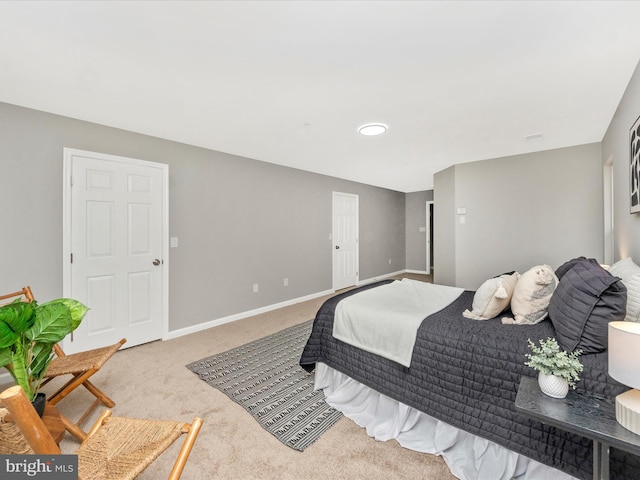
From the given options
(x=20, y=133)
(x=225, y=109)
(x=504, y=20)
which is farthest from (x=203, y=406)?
(x=504, y=20)

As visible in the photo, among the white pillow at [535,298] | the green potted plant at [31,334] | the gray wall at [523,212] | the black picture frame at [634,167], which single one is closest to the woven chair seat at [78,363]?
the green potted plant at [31,334]

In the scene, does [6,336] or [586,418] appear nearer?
[586,418]

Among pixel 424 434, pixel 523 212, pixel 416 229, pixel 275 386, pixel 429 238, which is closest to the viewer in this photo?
pixel 424 434

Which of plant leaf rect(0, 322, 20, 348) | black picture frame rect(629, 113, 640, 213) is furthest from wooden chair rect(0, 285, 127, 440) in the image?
black picture frame rect(629, 113, 640, 213)

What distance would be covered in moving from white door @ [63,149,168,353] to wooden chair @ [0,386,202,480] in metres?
2.07

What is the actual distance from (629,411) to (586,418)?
126mm

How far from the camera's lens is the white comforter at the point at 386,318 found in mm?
1880

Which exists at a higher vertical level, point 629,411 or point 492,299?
point 492,299

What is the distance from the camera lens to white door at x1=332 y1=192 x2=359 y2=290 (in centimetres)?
582

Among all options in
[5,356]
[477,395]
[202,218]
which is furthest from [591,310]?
[202,218]

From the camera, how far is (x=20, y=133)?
2.52 m

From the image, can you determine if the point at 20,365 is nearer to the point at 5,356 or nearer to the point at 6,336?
the point at 5,356

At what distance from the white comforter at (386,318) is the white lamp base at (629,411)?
91cm

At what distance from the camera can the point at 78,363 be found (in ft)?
6.17
